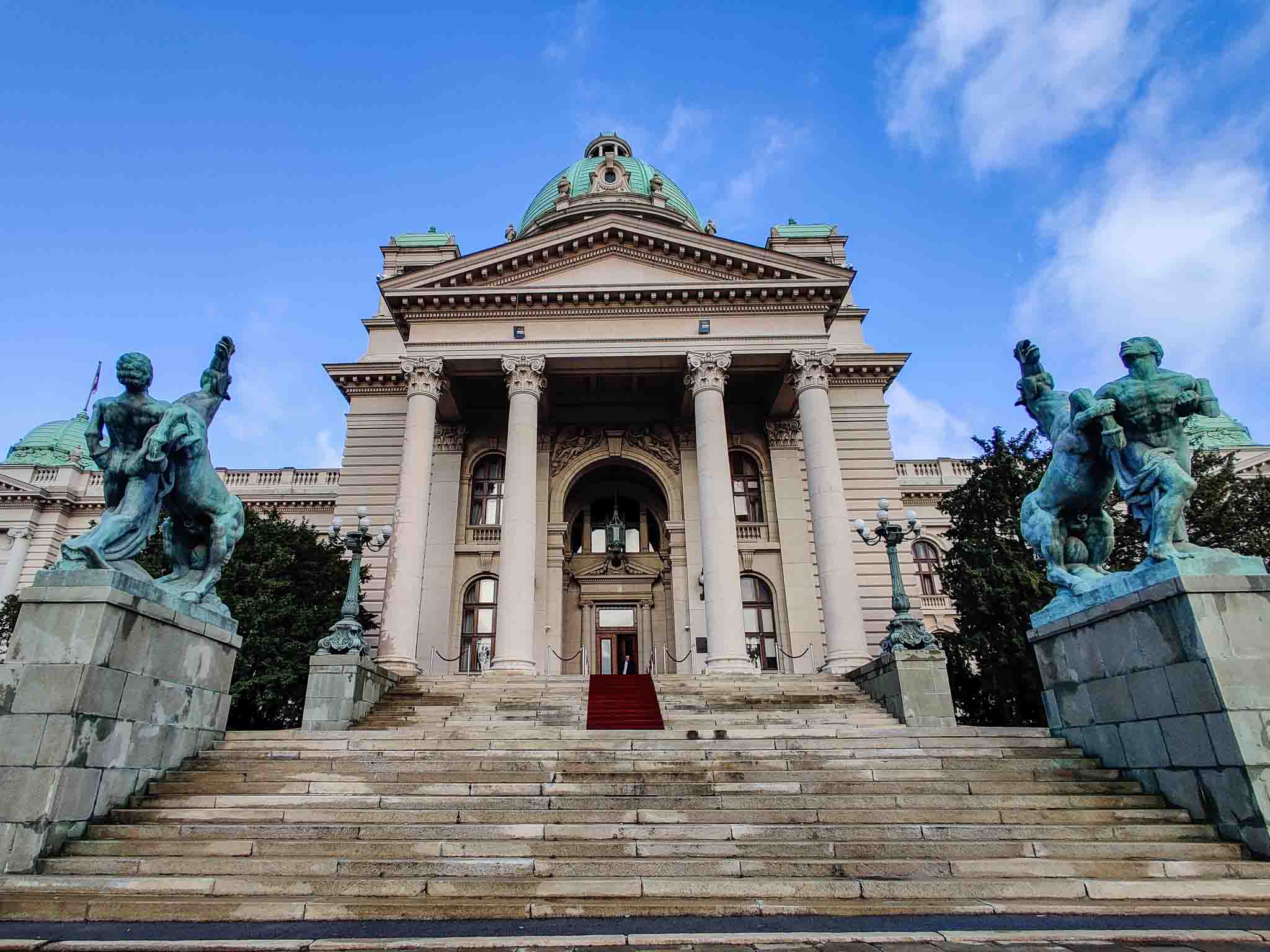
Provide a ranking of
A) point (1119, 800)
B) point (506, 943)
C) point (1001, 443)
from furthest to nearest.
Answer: point (1001, 443), point (1119, 800), point (506, 943)

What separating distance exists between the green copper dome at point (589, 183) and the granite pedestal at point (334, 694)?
101 ft

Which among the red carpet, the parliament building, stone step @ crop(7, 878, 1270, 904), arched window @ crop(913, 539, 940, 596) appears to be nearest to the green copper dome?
the parliament building

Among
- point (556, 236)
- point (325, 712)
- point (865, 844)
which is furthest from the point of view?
point (556, 236)

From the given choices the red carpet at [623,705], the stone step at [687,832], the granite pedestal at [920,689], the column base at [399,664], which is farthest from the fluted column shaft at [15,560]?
the granite pedestal at [920,689]

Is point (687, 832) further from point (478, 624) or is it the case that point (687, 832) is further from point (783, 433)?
point (783, 433)

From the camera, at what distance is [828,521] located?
1953cm

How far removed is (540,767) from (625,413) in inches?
723

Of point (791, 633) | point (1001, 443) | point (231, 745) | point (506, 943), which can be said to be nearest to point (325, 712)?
point (231, 745)

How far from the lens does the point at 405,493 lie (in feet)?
64.4

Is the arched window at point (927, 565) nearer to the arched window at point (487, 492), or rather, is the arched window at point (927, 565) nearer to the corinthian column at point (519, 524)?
the arched window at point (487, 492)

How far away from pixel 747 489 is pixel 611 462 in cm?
517

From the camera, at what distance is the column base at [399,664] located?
17.5 metres

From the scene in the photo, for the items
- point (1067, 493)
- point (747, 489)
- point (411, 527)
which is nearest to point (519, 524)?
point (411, 527)

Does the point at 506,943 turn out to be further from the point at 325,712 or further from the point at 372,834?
the point at 325,712
